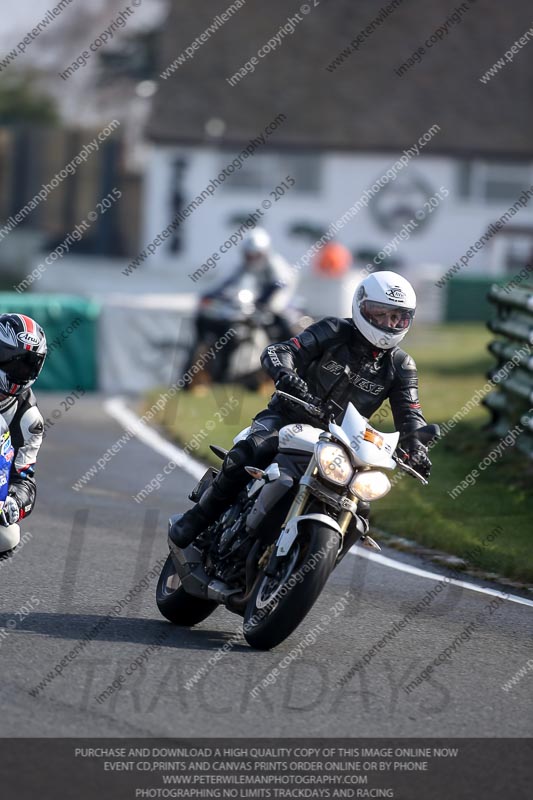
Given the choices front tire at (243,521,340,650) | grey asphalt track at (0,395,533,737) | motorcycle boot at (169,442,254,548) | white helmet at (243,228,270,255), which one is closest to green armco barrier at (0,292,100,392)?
white helmet at (243,228,270,255)

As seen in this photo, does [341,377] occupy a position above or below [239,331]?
above

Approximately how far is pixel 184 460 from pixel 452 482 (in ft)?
9.45

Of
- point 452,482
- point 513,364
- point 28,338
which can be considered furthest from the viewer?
point 513,364

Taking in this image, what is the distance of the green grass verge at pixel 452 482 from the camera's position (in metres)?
10.2

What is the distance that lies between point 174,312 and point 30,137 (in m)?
32.0

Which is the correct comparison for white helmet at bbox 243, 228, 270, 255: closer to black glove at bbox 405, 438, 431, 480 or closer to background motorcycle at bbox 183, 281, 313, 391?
background motorcycle at bbox 183, 281, 313, 391

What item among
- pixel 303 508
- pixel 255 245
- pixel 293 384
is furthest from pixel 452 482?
pixel 303 508

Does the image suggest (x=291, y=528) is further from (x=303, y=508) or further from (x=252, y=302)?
(x=252, y=302)

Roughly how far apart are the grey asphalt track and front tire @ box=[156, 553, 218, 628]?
3.0 inches

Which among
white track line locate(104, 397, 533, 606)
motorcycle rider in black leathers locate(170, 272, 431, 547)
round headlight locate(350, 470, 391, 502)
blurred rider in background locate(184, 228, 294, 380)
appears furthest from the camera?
blurred rider in background locate(184, 228, 294, 380)

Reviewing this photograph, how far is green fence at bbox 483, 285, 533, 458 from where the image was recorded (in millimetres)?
13609

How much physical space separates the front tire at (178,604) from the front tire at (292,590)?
569 millimetres

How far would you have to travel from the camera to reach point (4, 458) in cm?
747

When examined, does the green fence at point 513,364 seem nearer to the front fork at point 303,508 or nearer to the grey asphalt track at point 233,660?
the grey asphalt track at point 233,660
